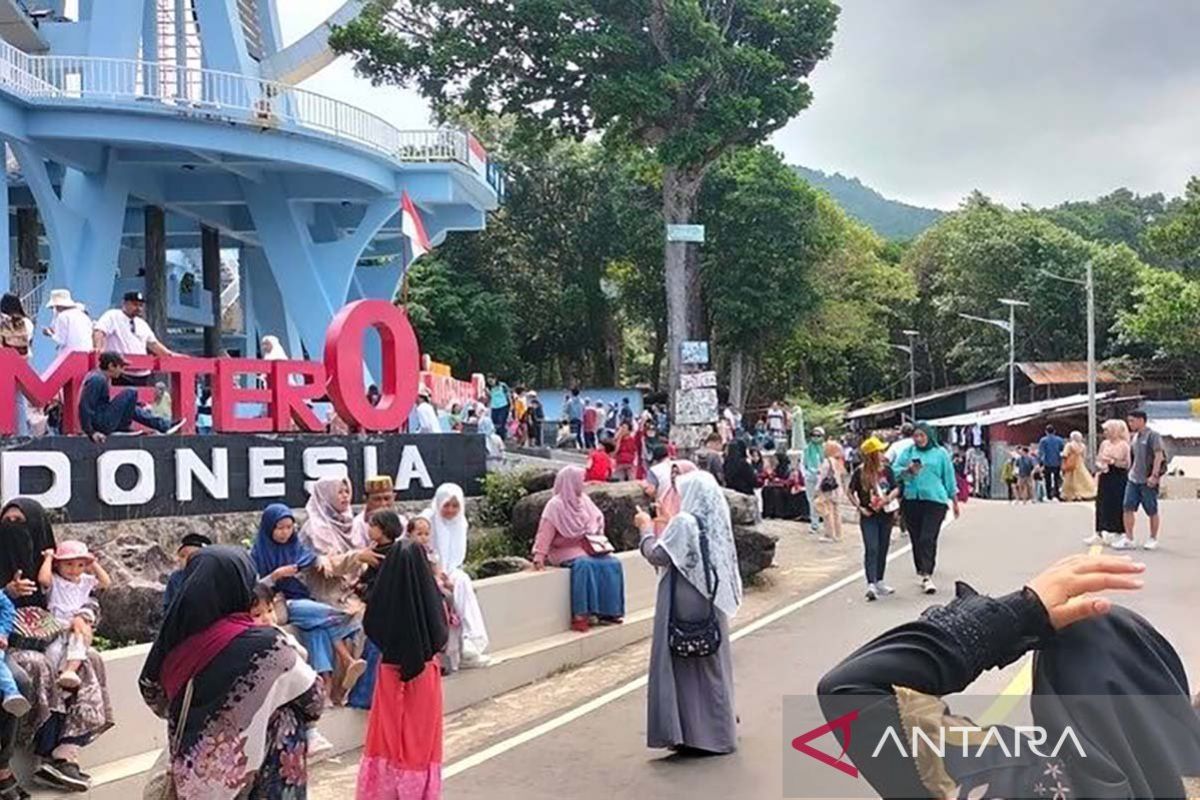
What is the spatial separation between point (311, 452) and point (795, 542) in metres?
8.05

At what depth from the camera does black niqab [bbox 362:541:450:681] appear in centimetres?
570

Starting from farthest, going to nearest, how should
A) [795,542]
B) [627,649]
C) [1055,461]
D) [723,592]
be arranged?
[1055,461] → [795,542] → [627,649] → [723,592]

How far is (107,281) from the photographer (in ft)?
66.6

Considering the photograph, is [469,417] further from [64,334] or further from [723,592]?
[723,592]

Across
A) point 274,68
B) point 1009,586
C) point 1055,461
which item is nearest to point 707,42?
point 274,68

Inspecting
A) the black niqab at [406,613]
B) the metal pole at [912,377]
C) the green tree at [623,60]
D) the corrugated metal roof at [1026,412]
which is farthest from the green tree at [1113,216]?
the black niqab at [406,613]

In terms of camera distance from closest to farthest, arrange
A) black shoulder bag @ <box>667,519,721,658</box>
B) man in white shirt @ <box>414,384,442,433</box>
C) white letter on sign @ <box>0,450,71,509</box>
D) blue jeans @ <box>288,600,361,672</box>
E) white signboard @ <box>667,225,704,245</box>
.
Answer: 1. black shoulder bag @ <box>667,519,721,658</box>
2. blue jeans @ <box>288,600,361,672</box>
3. white letter on sign @ <box>0,450,71,509</box>
4. man in white shirt @ <box>414,384,442,433</box>
5. white signboard @ <box>667,225,704,245</box>

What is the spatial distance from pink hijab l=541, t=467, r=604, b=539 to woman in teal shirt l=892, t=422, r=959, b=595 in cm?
321

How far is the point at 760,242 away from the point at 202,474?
26945mm

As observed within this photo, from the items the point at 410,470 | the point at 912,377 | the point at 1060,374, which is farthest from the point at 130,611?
the point at 912,377

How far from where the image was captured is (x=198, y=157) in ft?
66.9

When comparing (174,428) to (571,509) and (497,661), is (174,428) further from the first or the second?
(497,661)

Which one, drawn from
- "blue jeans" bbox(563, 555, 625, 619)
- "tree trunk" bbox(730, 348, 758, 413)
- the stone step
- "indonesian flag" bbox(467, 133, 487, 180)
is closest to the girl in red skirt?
the stone step

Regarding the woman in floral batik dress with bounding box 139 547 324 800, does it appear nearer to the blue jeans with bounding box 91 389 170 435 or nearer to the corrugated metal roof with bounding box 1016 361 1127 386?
the blue jeans with bounding box 91 389 170 435
